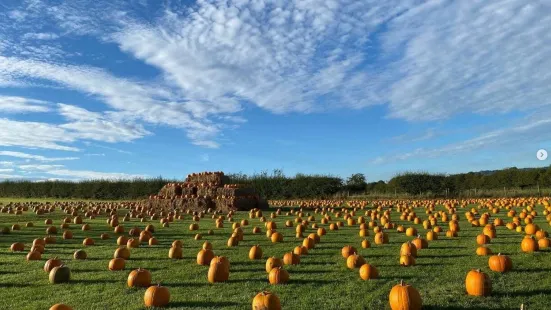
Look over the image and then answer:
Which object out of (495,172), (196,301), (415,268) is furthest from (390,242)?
(495,172)

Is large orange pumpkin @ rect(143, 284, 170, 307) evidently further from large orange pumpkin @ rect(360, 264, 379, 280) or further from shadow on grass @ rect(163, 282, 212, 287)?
large orange pumpkin @ rect(360, 264, 379, 280)

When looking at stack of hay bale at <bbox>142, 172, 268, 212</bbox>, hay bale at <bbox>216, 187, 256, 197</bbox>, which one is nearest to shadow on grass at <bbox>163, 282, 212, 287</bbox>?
stack of hay bale at <bbox>142, 172, 268, 212</bbox>

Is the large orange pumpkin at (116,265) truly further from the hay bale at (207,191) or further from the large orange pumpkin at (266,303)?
the hay bale at (207,191)

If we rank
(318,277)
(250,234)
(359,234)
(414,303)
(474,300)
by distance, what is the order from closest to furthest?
(414,303) < (474,300) < (318,277) < (359,234) < (250,234)

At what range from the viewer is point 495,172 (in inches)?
2120

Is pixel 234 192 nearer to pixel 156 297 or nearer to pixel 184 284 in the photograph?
pixel 184 284

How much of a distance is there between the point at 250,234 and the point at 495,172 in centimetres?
4641

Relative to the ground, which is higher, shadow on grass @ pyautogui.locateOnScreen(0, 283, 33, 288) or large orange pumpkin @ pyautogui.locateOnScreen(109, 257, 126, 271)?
large orange pumpkin @ pyautogui.locateOnScreen(109, 257, 126, 271)

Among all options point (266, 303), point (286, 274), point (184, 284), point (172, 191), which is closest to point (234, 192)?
point (172, 191)

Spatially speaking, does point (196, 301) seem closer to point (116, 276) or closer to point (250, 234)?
point (116, 276)

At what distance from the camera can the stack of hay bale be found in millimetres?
30797

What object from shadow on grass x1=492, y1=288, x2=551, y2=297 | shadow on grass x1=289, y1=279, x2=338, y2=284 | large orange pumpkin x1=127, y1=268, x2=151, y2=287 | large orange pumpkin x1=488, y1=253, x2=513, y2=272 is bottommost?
shadow on grass x1=492, y1=288, x2=551, y2=297

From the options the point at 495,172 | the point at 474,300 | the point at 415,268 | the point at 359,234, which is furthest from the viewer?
the point at 495,172

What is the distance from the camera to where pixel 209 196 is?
31.7 meters
